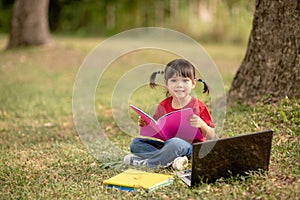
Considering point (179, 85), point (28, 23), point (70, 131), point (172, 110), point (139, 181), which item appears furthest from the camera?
point (28, 23)

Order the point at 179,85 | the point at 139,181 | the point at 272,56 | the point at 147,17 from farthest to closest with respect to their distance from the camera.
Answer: the point at 147,17 → the point at 272,56 → the point at 179,85 → the point at 139,181

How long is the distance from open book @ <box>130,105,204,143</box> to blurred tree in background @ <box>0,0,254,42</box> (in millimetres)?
11900

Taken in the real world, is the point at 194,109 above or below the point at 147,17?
above

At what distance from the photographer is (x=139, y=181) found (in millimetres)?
3936

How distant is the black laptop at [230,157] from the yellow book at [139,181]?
0.60 ft

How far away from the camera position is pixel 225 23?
17.2m

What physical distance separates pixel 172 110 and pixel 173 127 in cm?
17

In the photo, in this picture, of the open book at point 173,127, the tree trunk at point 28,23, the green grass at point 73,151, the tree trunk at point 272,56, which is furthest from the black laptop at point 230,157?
the tree trunk at point 28,23

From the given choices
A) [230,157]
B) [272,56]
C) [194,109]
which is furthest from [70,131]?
[230,157]

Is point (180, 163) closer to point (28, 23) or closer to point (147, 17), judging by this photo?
point (28, 23)

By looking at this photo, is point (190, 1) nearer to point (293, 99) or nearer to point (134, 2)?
point (134, 2)

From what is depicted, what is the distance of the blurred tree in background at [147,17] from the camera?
56.4 feet

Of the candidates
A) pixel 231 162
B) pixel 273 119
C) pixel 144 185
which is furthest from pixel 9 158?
pixel 273 119

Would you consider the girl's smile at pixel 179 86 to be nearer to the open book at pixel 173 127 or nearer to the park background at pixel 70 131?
the open book at pixel 173 127
